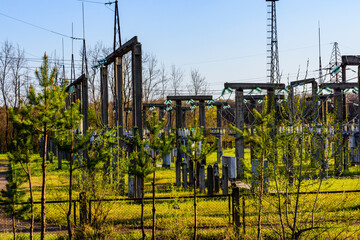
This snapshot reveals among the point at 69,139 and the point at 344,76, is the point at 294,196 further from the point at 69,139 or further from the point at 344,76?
the point at 344,76

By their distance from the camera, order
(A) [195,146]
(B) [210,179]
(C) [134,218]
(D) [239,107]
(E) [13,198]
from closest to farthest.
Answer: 1. (E) [13,198]
2. (A) [195,146]
3. (C) [134,218]
4. (B) [210,179]
5. (D) [239,107]

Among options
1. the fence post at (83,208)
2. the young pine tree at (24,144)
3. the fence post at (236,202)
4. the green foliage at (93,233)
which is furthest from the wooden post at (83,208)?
the fence post at (236,202)

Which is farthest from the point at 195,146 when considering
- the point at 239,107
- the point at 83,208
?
the point at 239,107

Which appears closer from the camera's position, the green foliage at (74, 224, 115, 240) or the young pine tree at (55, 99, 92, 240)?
the young pine tree at (55, 99, 92, 240)

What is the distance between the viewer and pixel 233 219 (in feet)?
28.5

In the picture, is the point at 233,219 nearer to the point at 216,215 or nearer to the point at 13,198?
the point at 216,215

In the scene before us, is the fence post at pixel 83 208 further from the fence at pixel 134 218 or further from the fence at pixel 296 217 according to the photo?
the fence at pixel 296 217

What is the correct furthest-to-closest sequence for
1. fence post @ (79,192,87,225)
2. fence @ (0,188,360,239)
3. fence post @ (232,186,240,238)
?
fence post @ (79,192,87,225), fence post @ (232,186,240,238), fence @ (0,188,360,239)

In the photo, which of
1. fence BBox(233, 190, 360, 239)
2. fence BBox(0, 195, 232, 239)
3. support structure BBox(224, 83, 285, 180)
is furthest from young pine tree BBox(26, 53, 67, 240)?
support structure BBox(224, 83, 285, 180)

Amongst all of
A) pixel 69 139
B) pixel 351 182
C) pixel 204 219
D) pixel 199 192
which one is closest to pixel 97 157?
pixel 69 139

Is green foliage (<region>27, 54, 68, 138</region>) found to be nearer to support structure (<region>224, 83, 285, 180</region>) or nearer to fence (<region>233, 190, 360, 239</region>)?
fence (<region>233, 190, 360, 239</region>)

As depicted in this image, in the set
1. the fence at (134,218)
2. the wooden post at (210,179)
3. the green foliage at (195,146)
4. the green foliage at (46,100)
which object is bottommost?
the fence at (134,218)

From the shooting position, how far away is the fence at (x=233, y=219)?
7211 millimetres

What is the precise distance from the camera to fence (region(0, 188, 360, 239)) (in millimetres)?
7211
